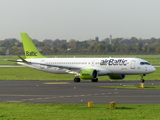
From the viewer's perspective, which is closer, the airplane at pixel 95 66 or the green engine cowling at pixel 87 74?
the green engine cowling at pixel 87 74

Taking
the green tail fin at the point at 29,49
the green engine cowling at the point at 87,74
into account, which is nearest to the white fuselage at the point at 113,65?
the green engine cowling at the point at 87,74

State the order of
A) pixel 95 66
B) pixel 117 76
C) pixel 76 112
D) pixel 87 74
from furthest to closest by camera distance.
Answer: pixel 95 66, pixel 117 76, pixel 87 74, pixel 76 112

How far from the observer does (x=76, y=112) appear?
73.6 ft

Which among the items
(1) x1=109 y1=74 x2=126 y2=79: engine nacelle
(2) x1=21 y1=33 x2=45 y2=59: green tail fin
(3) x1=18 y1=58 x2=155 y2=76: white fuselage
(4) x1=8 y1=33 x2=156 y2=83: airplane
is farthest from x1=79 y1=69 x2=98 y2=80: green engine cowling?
(2) x1=21 y1=33 x2=45 y2=59: green tail fin

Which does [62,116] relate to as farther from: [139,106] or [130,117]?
[139,106]

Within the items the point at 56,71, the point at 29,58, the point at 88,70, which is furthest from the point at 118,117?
the point at 29,58

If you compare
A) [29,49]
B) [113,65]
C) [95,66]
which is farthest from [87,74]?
[29,49]

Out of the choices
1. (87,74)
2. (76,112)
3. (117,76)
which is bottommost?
(117,76)

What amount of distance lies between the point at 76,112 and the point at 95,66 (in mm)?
33294

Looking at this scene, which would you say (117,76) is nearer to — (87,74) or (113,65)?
(113,65)

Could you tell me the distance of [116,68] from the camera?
5384 centimetres

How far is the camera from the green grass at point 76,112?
20531mm

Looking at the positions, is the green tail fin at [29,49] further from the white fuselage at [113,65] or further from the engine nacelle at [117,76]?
the engine nacelle at [117,76]

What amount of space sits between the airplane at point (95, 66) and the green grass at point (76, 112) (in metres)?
26.7
